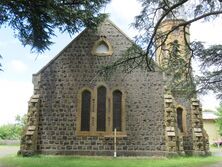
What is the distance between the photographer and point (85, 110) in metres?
23.2

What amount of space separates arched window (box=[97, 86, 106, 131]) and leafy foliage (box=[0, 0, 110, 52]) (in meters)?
6.55

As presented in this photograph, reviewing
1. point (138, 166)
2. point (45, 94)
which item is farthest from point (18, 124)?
point (138, 166)

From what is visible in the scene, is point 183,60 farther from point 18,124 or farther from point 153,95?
point 18,124

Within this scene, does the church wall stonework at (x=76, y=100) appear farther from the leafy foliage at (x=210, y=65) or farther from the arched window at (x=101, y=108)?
the leafy foliage at (x=210, y=65)

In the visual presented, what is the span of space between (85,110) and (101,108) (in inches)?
38.1

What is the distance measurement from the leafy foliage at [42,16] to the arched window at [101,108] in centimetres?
655

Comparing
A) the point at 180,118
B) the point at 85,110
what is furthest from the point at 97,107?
the point at 180,118

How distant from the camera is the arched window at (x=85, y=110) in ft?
75.2

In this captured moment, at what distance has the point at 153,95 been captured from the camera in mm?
23328

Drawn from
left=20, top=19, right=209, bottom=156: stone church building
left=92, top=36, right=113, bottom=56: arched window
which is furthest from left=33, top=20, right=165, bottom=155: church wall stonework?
left=92, top=36, right=113, bottom=56: arched window

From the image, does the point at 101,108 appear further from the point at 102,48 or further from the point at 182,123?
the point at 182,123

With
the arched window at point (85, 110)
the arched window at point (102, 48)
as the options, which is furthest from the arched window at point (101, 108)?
the arched window at point (102, 48)

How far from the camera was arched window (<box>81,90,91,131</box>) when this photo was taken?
2292 cm

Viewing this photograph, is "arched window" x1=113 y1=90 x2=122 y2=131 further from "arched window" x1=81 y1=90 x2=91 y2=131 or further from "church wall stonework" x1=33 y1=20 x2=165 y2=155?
"arched window" x1=81 y1=90 x2=91 y2=131
